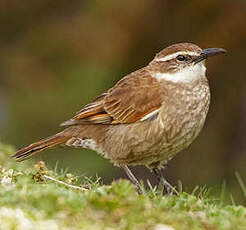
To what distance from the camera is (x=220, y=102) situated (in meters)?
13.6

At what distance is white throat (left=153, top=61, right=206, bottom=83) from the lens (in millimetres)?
8227

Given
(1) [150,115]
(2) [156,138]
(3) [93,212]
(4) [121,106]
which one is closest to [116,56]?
(4) [121,106]

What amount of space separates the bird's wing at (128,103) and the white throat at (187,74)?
0.46 feet

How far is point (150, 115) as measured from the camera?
26.1 feet

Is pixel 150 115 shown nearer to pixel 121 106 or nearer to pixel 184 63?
pixel 121 106

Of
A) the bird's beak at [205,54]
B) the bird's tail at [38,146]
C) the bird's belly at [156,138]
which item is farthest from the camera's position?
the bird's tail at [38,146]

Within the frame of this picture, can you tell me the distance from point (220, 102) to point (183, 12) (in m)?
2.07

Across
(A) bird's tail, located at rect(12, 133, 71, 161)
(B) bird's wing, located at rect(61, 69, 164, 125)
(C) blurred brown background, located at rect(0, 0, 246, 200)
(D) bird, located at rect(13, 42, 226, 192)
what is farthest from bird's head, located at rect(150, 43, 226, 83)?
Answer: (C) blurred brown background, located at rect(0, 0, 246, 200)

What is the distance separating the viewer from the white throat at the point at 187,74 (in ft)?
27.0

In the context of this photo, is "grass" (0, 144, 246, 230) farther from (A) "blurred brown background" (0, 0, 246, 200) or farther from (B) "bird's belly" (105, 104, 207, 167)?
(A) "blurred brown background" (0, 0, 246, 200)

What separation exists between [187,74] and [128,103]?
28.6 inches

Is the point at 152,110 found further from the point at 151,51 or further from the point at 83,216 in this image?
the point at 151,51

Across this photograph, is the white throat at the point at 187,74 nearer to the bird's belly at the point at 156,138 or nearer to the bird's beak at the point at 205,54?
the bird's beak at the point at 205,54

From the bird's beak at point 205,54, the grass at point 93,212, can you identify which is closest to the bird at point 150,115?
the bird's beak at point 205,54
